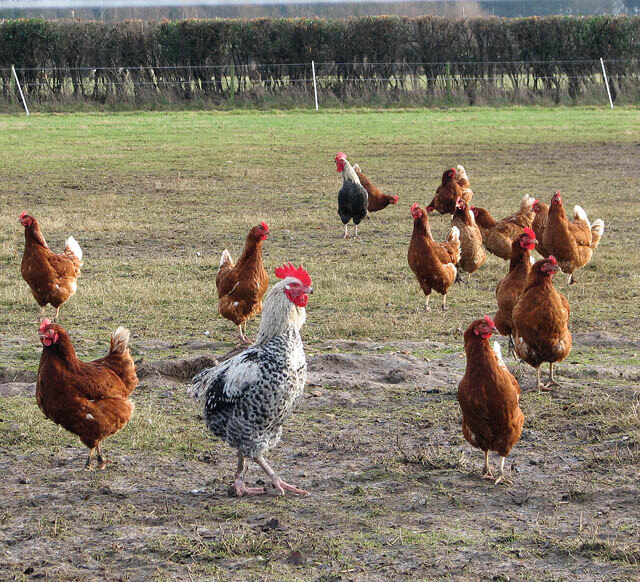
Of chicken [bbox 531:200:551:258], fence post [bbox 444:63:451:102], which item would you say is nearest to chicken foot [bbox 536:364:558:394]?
chicken [bbox 531:200:551:258]

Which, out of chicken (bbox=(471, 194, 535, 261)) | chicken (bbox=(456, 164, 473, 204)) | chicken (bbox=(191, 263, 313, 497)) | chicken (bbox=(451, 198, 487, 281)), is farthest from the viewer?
chicken (bbox=(456, 164, 473, 204))

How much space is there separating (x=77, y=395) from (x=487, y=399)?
2392mm

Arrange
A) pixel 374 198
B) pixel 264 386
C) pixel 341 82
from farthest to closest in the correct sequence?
1. pixel 341 82
2. pixel 374 198
3. pixel 264 386

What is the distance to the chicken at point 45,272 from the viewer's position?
306 inches

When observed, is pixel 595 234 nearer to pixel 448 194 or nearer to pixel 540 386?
pixel 448 194

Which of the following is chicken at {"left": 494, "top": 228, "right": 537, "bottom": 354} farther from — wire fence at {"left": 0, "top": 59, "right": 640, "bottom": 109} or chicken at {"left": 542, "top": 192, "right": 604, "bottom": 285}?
wire fence at {"left": 0, "top": 59, "right": 640, "bottom": 109}

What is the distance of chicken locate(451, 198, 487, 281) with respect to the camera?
30.3 ft

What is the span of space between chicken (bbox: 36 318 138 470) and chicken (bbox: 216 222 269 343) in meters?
2.33

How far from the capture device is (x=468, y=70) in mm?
29953

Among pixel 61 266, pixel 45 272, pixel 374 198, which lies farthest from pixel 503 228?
pixel 45 272

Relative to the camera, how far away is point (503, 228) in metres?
9.66

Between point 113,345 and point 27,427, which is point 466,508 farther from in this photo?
point 27,427

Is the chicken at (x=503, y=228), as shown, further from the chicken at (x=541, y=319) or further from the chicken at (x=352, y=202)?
the chicken at (x=541, y=319)

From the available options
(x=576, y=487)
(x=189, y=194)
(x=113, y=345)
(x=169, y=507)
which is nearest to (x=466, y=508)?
(x=576, y=487)
